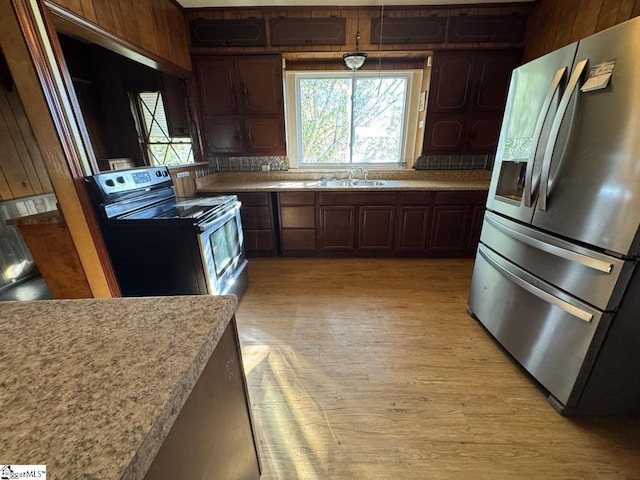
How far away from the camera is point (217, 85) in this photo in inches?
115

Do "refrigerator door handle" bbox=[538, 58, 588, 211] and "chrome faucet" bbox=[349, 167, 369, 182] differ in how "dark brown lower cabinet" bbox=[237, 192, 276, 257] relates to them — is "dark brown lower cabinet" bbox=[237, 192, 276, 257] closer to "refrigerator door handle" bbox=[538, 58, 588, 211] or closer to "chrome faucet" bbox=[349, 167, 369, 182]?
"chrome faucet" bbox=[349, 167, 369, 182]

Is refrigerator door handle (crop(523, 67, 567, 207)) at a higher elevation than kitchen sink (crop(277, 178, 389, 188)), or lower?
higher

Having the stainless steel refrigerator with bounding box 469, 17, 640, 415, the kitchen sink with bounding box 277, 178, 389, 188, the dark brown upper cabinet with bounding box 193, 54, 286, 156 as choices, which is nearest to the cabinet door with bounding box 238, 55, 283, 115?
the dark brown upper cabinet with bounding box 193, 54, 286, 156

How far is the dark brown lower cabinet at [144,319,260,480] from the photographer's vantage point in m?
0.51

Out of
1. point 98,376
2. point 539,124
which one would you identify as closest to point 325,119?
point 539,124

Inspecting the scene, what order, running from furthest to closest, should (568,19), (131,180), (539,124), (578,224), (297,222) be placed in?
(297,222) → (568,19) → (131,180) → (539,124) → (578,224)

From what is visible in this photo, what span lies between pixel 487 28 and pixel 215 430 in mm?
3829

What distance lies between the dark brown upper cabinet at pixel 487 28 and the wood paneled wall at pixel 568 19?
0.11 m

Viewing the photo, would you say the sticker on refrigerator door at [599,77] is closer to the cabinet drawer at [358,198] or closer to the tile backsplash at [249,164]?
the cabinet drawer at [358,198]

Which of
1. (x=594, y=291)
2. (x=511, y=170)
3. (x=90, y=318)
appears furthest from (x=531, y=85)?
(x=90, y=318)

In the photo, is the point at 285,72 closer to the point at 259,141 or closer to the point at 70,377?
the point at 259,141

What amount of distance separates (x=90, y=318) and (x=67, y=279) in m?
1.45

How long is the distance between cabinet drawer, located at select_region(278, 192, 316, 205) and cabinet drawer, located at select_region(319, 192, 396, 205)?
0.11 m

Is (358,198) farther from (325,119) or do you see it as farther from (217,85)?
(217,85)
